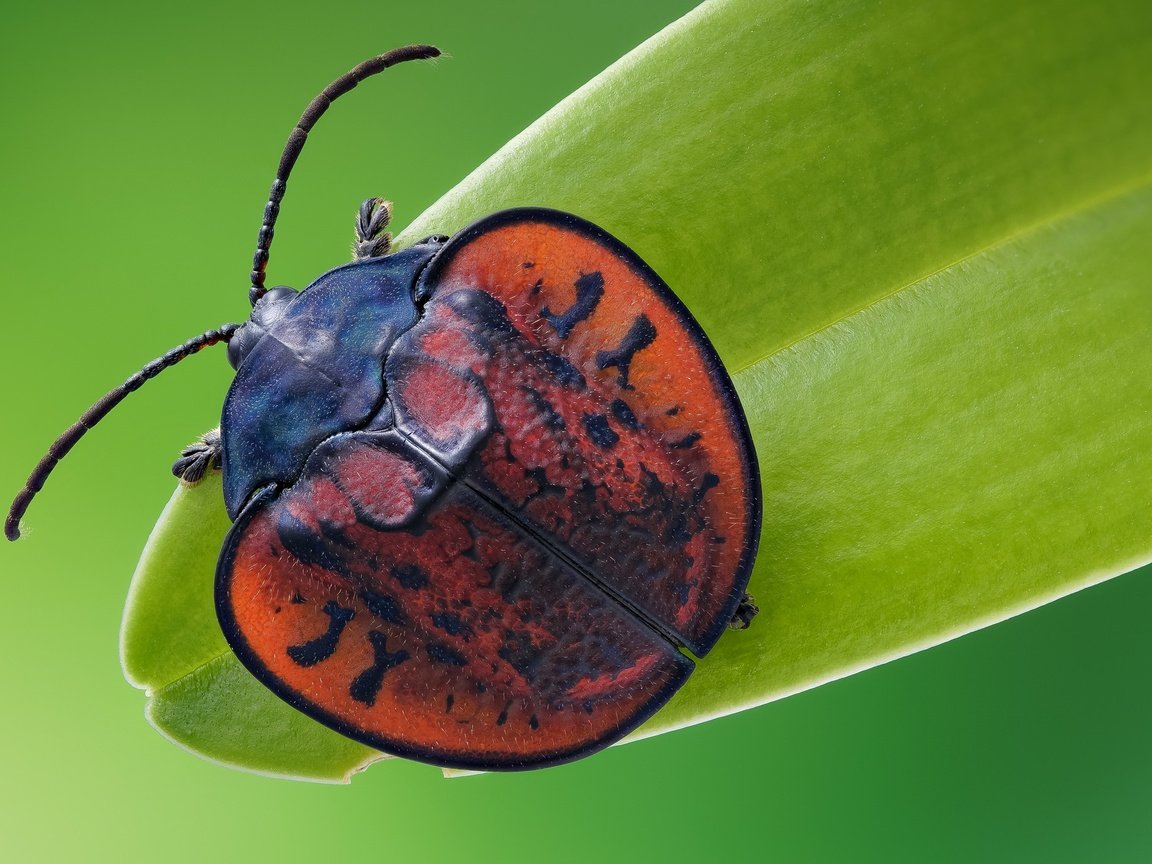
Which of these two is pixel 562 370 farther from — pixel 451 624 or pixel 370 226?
pixel 370 226

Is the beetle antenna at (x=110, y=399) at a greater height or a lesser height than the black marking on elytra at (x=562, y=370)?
greater

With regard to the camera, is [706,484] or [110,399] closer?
[706,484]

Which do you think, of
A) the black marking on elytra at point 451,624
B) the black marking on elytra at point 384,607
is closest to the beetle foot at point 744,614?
the black marking on elytra at point 451,624

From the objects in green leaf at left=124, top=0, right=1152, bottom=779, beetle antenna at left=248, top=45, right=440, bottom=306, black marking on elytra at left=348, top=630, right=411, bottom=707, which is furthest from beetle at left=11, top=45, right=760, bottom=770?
beetle antenna at left=248, top=45, right=440, bottom=306

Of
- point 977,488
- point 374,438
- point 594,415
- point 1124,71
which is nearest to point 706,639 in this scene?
point 594,415

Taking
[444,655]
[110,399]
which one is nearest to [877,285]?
[444,655]

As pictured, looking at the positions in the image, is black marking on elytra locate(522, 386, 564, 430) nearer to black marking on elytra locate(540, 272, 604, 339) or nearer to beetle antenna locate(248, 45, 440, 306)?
black marking on elytra locate(540, 272, 604, 339)

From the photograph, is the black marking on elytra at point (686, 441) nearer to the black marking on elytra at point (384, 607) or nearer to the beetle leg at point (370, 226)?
the black marking on elytra at point (384, 607)
